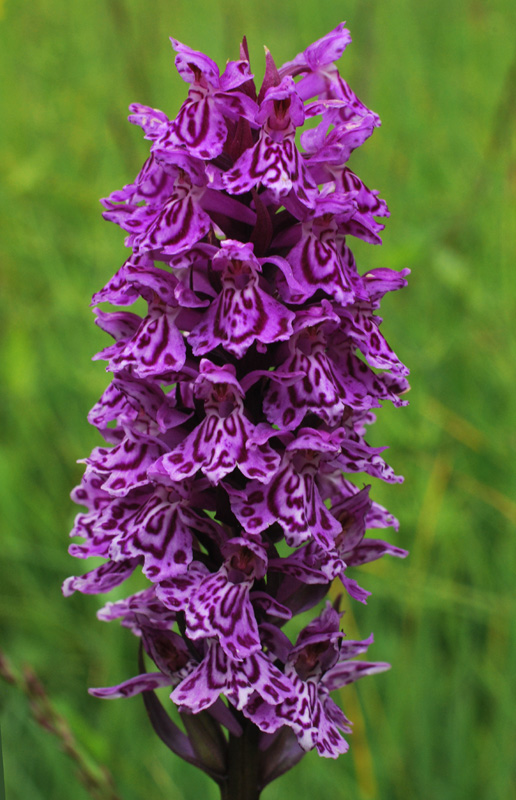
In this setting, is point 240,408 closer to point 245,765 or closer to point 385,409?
point 245,765

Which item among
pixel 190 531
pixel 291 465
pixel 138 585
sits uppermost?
pixel 291 465

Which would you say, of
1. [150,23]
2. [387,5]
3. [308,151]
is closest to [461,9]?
[387,5]

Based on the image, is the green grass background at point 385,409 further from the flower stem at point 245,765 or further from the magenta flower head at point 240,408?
the magenta flower head at point 240,408

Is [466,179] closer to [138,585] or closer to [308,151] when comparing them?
[138,585]

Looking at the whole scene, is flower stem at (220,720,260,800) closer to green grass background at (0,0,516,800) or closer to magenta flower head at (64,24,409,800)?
magenta flower head at (64,24,409,800)

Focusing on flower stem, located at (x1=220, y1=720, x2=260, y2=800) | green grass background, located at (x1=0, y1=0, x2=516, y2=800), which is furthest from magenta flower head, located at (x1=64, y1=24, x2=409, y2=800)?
green grass background, located at (x1=0, y1=0, x2=516, y2=800)

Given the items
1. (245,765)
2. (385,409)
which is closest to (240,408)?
(245,765)

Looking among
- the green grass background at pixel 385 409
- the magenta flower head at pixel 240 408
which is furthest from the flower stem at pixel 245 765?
the green grass background at pixel 385 409
